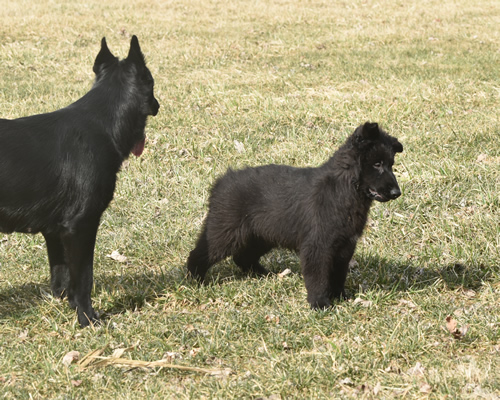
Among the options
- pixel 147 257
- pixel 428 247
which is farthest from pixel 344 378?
pixel 147 257

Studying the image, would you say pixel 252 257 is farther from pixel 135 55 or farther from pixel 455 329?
pixel 135 55

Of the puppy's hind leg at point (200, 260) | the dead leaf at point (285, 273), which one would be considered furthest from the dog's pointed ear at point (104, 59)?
the dead leaf at point (285, 273)

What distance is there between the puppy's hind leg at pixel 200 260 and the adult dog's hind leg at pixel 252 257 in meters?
0.32

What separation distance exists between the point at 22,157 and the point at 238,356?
2.18m

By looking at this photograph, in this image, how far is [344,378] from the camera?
421 cm

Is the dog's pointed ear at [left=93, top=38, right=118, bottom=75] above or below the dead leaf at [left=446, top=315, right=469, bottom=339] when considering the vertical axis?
above

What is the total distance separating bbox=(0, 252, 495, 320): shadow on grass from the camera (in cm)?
544

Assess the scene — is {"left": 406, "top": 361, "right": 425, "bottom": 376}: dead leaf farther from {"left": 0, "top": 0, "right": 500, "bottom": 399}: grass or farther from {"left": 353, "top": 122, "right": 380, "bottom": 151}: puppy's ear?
{"left": 353, "top": 122, "right": 380, "bottom": 151}: puppy's ear

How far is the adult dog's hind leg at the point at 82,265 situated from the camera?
4.85 metres

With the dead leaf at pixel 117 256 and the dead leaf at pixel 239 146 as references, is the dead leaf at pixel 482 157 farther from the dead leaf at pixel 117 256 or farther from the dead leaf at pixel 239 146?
the dead leaf at pixel 117 256

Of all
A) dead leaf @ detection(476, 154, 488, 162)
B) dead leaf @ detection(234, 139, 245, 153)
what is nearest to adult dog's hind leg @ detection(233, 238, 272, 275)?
dead leaf @ detection(234, 139, 245, 153)

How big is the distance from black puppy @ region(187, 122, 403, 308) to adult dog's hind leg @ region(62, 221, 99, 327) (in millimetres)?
1041

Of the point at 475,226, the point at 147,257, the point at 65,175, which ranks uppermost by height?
the point at 65,175

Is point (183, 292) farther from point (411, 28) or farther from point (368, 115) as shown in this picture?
point (411, 28)
